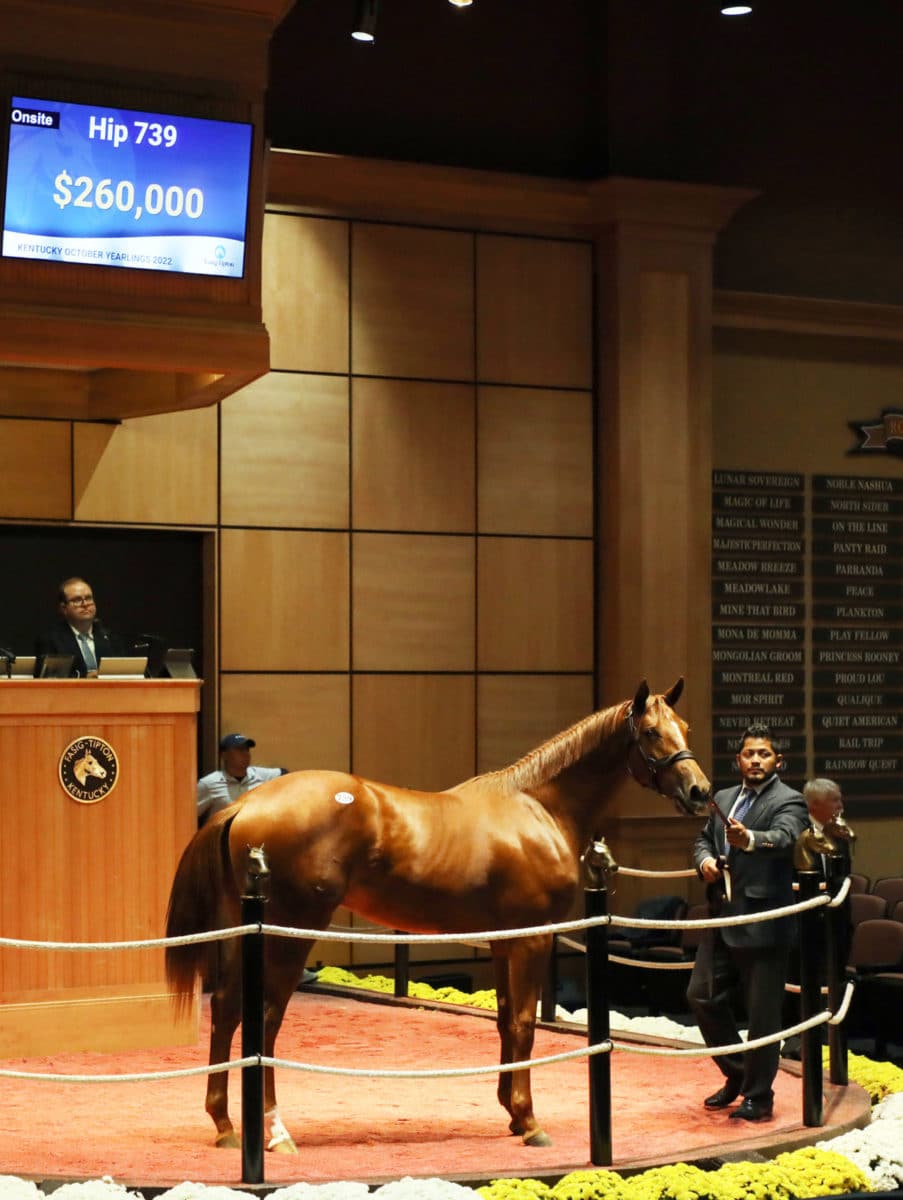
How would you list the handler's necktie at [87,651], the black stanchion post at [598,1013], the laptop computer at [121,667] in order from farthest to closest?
the handler's necktie at [87,651] → the laptop computer at [121,667] → the black stanchion post at [598,1013]

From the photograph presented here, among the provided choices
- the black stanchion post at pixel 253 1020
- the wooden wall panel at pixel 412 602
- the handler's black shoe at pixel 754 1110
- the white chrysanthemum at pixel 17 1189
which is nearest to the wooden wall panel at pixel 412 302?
the wooden wall panel at pixel 412 602

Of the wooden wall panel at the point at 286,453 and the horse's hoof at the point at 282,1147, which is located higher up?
the wooden wall panel at the point at 286,453

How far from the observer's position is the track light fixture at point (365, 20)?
36.1ft

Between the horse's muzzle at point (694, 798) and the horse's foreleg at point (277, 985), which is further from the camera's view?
the horse's muzzle at point (694, 798)

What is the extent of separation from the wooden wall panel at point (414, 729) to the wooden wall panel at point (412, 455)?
3.56ft

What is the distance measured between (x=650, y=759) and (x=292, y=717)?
16.9 feet

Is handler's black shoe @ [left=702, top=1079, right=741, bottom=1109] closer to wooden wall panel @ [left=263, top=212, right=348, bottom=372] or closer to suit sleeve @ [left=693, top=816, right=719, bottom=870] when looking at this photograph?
suit sleeve @ [left=693, top=816, right=719, bottom=870]

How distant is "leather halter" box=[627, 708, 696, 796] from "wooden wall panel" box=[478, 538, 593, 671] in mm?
5323

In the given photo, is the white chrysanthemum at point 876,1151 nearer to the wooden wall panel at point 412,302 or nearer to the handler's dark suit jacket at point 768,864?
the handler's dark suit jacket at point 768,864

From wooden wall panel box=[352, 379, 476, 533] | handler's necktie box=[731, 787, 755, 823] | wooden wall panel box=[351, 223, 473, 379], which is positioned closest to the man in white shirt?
wooden wall panel box=[352, 379, 476, 533]

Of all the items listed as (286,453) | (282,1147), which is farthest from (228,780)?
(282,1147)

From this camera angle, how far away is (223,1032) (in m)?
6.45

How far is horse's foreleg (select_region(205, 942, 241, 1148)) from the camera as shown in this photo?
6387 mm

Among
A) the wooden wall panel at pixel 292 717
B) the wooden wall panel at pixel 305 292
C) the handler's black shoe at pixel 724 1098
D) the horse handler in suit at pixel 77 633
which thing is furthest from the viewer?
the wooden wall panel at pixel 305 292
